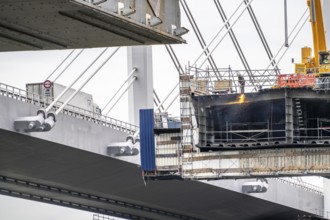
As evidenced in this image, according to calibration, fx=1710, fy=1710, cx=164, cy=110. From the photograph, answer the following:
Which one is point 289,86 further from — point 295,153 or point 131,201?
point 131,201

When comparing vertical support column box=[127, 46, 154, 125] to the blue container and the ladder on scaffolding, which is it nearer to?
the blue container

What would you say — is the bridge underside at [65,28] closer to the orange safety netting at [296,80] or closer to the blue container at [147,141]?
the orange safety netting at [296,80]

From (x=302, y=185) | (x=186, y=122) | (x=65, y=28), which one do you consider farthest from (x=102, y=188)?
(x=65, y=28)

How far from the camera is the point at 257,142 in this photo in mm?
76750

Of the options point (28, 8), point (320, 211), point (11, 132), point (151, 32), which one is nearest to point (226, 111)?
point (11, 132)

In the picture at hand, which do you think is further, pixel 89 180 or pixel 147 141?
pixel 89 180

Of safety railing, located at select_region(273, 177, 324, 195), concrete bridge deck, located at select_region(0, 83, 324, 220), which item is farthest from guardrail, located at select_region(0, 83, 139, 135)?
safety railing, located at select_region(273, 177, 324, 195)

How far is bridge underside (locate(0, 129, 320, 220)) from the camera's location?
85.7m

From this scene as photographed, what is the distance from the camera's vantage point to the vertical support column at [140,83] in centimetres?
9819

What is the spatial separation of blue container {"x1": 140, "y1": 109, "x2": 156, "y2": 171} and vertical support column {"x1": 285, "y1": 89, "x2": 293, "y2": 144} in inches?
348

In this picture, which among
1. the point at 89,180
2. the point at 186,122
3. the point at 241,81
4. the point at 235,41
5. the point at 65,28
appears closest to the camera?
the point at 65,28

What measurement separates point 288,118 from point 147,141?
34.2ft

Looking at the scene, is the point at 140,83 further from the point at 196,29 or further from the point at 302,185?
the point at 302,185

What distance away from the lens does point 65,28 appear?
59.1m
